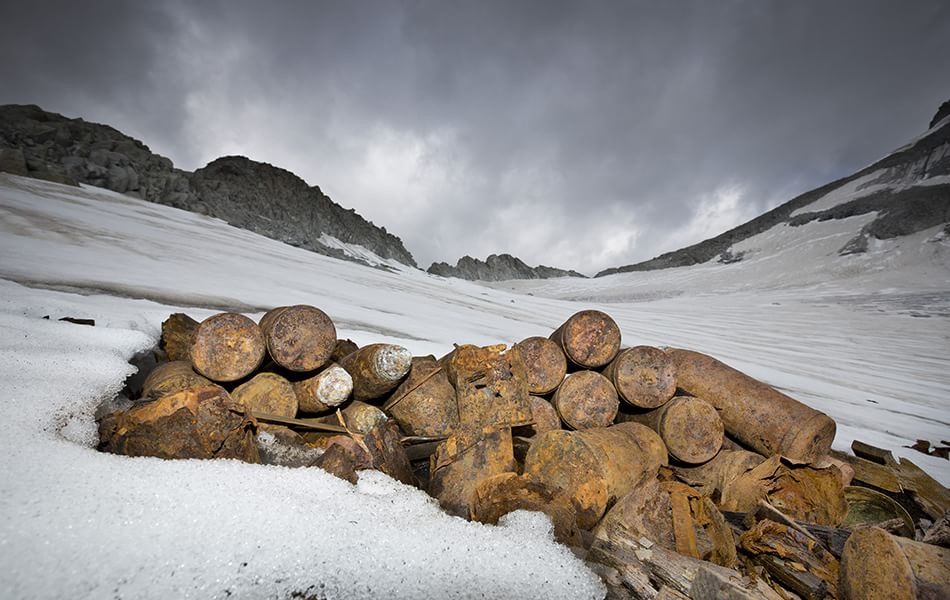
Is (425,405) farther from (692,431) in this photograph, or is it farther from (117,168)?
(117,168)

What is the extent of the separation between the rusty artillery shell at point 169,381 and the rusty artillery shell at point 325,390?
0.63 metres

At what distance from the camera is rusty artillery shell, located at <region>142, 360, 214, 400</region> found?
8.49 feet

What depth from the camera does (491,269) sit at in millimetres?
75000

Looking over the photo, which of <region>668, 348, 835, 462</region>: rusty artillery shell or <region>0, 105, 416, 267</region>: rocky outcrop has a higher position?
<region>0, 105, 416, 267</region>: rocky outcrop

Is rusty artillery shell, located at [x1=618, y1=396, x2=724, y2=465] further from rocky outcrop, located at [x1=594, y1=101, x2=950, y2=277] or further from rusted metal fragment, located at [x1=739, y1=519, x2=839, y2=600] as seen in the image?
rocky outcrop, located at [x1=594, y1=101, x2=950, y2=277]

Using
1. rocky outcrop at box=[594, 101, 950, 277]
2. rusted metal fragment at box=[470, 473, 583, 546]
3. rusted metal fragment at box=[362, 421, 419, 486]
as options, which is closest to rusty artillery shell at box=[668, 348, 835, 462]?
rusted metal fragment at box=[470, 473, 583, 546]

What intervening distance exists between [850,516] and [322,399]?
12.3 feet

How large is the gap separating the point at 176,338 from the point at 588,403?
369 centimetres

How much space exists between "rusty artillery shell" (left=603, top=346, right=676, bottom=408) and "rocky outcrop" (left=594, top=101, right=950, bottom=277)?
133 ft

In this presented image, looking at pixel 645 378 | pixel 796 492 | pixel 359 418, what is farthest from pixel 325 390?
pixel 796 492

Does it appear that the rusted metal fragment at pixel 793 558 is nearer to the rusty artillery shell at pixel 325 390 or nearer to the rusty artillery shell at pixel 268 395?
the rusty artillery shell at pixel 325 390

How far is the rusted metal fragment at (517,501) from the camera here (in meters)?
2.06

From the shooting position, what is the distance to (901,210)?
32.8 metres

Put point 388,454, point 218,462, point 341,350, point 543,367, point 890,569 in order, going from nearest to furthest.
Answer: point 890,569 → point 218,462 → point 388,454 → point 543,367 → point 341,350
